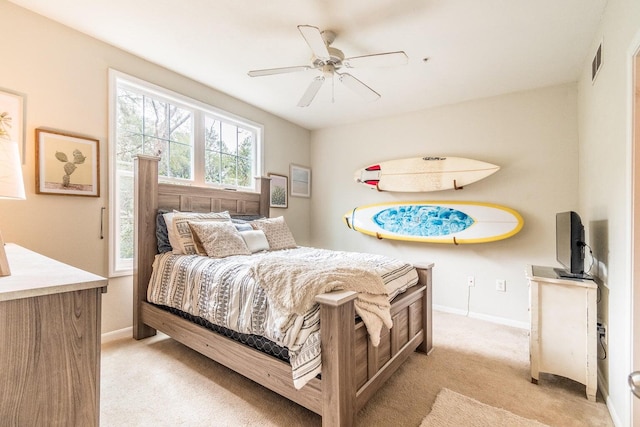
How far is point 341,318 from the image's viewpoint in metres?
1.40

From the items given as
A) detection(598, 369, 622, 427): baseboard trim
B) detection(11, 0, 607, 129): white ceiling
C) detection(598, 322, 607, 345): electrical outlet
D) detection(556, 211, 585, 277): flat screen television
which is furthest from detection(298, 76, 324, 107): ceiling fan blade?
detection(598, 369, 622, 427): baseboard trim

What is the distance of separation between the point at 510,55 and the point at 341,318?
266 centimetres

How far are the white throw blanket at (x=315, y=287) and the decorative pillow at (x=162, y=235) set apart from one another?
129 centimetres

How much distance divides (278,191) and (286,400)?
9.38ft

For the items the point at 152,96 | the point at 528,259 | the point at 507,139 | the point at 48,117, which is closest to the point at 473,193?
the point at 507,139

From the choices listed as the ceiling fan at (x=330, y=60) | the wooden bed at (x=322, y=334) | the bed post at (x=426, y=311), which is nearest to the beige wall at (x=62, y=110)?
the wooden bed at (x=322, y=334)

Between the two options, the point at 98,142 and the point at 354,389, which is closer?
the point at 354,389

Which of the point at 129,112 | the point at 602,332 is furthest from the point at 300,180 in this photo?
the point at 602,332

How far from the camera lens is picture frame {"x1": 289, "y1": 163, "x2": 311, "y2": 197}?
4.43 meters

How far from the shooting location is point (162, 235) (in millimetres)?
2617

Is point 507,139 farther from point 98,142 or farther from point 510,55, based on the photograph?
point 98,142

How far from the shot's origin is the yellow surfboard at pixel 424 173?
3.25 metres

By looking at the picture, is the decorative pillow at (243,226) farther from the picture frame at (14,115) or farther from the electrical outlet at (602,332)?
the electrical outlet at (602,332)

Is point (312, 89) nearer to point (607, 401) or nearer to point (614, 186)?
point (614, 186)
